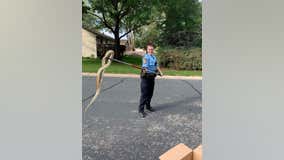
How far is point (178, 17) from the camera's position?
736 cm

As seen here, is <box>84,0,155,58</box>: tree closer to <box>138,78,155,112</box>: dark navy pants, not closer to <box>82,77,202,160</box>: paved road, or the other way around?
<box>82,77,202,160</box>: paved road

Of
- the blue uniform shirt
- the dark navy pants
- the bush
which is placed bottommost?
the dark navy pants

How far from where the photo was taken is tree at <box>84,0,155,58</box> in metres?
6.93

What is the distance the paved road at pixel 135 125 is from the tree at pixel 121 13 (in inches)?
89.8

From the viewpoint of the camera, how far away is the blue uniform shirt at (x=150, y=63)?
10.7 ft

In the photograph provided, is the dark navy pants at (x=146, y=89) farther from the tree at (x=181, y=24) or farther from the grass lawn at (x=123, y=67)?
the tree at (x=181, y=24)

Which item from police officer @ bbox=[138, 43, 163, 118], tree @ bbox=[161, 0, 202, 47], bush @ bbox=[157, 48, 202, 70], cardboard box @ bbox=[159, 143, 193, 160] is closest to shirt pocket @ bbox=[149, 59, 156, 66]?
police officer @ bbox=[138, 43, 163, 118]

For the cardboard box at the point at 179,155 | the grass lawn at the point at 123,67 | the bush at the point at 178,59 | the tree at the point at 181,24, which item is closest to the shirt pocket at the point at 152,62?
the grass lawn at the point at 123,67

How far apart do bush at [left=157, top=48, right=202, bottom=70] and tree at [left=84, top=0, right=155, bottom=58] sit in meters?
1.15
